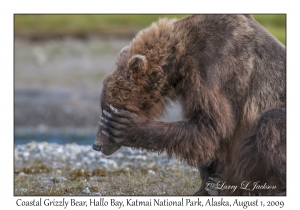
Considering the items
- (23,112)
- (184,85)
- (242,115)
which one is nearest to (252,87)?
(242,115)

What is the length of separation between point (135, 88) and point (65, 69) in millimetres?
17849

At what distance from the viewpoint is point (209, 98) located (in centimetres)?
670

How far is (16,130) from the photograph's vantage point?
18.5 meters

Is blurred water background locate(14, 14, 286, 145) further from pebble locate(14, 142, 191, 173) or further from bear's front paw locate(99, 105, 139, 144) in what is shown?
bear's front paw locate(99, 105, 139, 144)

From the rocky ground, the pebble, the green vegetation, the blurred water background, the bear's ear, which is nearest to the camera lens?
the bear's ear

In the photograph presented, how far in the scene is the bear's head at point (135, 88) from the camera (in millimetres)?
6941

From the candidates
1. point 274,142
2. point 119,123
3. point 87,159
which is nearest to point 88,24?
point 87,159

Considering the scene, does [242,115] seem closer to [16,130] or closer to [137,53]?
[137,53]

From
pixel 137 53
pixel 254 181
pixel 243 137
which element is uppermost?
pixel 137 53

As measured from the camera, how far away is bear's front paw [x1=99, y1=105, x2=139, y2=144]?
22.5 feet

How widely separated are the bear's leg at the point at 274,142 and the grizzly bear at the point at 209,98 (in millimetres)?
12

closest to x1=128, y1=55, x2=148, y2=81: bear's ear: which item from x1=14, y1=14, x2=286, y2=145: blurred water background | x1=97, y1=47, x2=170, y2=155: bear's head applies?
x1=97, y1=47, x2=170, y2=155: bear's head

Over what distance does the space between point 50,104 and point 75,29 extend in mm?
10715

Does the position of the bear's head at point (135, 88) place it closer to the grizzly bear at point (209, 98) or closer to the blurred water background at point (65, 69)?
the grizzly bear at point (209, 98)
